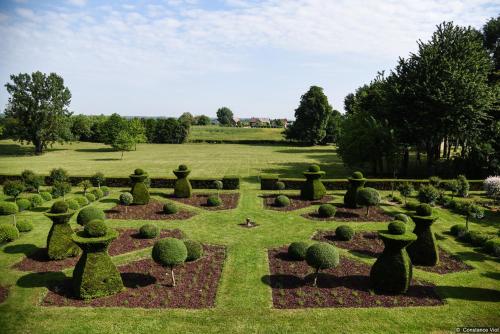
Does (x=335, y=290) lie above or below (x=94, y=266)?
below

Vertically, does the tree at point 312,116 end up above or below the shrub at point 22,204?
above

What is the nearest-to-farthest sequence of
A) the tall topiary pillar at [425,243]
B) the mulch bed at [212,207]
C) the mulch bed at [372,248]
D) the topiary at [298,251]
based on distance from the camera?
the tall topiary pillar at [425,243] → the mulch bed at [372,248] → the topiary at [298,251] → the mulch bed at [212,207]

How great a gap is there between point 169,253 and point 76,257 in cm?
730

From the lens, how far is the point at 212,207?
31469 millimetres

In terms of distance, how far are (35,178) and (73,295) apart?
25.0 m

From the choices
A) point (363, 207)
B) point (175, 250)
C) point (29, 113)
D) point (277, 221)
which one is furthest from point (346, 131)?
point (29, 113)

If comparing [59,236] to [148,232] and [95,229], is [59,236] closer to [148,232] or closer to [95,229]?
[148,232]

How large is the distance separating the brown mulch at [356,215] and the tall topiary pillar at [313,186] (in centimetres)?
337

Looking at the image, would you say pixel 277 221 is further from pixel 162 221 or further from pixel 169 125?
pixel 169 125

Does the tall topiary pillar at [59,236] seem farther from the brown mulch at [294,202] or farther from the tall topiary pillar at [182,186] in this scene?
the brown mulch at [294,202]

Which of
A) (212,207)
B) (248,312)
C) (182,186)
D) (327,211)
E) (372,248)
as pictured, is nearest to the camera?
(248,312)

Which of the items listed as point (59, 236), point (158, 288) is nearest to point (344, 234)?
point (158, 288)

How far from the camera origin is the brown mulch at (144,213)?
28.2m

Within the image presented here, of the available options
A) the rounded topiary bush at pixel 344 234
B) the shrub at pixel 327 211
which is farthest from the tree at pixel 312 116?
the rounded topiary bush at pixel 344 234
